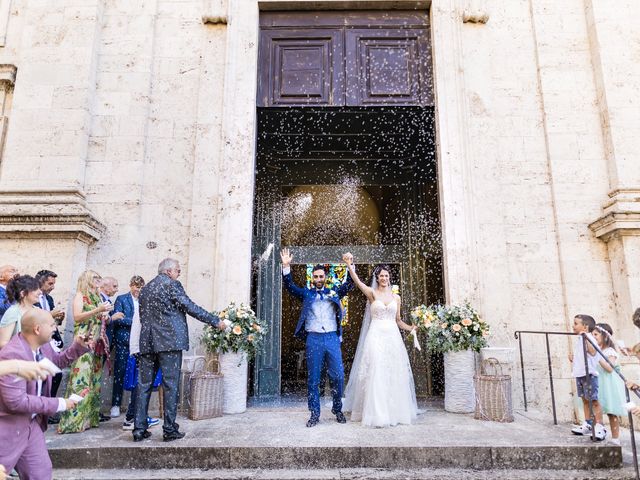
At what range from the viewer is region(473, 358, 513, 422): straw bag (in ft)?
17.1

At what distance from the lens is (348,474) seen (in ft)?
12.6

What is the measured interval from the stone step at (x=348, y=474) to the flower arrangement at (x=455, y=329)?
2.01 m

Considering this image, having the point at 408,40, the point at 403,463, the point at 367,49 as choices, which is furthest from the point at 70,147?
the point at 403,463

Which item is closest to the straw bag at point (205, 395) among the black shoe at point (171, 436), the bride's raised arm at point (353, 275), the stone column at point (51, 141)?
the black shoe at point (171, 436)

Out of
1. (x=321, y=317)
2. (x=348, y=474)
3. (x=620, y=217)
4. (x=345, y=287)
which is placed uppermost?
(x=620, y=217)

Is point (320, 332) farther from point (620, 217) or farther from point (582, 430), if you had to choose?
point (620, 217)

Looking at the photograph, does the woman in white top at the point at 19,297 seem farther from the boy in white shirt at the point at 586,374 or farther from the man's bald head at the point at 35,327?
the boy in white shirt at the point at 586,374

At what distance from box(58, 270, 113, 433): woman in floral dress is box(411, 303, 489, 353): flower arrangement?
3.83 m

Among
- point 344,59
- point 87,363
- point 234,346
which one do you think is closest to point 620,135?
point 344,59

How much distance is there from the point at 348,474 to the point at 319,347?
164 cm

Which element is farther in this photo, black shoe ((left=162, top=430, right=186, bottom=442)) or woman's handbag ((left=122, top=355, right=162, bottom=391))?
woman's handbag ((left=122, top=355, right=162, bottom=391))

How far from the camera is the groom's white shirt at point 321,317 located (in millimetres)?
5340

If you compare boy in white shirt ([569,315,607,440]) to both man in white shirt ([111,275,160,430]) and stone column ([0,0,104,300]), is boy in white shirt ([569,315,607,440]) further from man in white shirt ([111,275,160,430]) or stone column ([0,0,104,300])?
stone column ([0,0,104,300])

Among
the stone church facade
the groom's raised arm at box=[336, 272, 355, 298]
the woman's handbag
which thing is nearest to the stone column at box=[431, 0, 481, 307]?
the stone church facade
